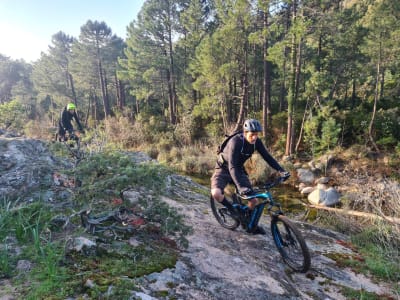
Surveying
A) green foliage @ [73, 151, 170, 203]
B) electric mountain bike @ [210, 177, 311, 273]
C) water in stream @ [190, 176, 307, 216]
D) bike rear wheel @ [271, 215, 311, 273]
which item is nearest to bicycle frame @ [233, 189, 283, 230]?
electric mountain bike @ [210, 177, 311, 273]

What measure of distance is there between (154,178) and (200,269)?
42.2 inches

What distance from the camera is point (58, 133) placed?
22.9 feet

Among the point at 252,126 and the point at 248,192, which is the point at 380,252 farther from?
the point at 252,126

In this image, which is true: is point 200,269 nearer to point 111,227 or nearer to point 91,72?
point 111,227

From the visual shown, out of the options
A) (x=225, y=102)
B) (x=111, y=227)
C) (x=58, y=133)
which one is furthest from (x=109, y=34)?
(x=111, y=227)

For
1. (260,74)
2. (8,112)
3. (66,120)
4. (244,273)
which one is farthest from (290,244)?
(260,74)

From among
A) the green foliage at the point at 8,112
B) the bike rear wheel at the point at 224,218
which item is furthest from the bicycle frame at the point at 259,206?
the green foliage at the point at 8,112

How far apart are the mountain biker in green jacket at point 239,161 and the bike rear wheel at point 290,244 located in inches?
13.9

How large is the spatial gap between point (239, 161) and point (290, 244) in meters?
1.18

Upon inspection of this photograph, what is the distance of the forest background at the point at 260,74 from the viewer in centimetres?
1068

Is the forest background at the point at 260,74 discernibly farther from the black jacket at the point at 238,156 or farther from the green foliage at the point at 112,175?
the black jacket at the point at 238,156

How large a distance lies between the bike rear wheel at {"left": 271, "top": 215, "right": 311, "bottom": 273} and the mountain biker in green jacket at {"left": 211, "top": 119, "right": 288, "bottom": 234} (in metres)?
0.35

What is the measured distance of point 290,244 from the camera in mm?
2971

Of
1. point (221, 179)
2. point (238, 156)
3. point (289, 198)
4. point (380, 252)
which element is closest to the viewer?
point (238, 156)
